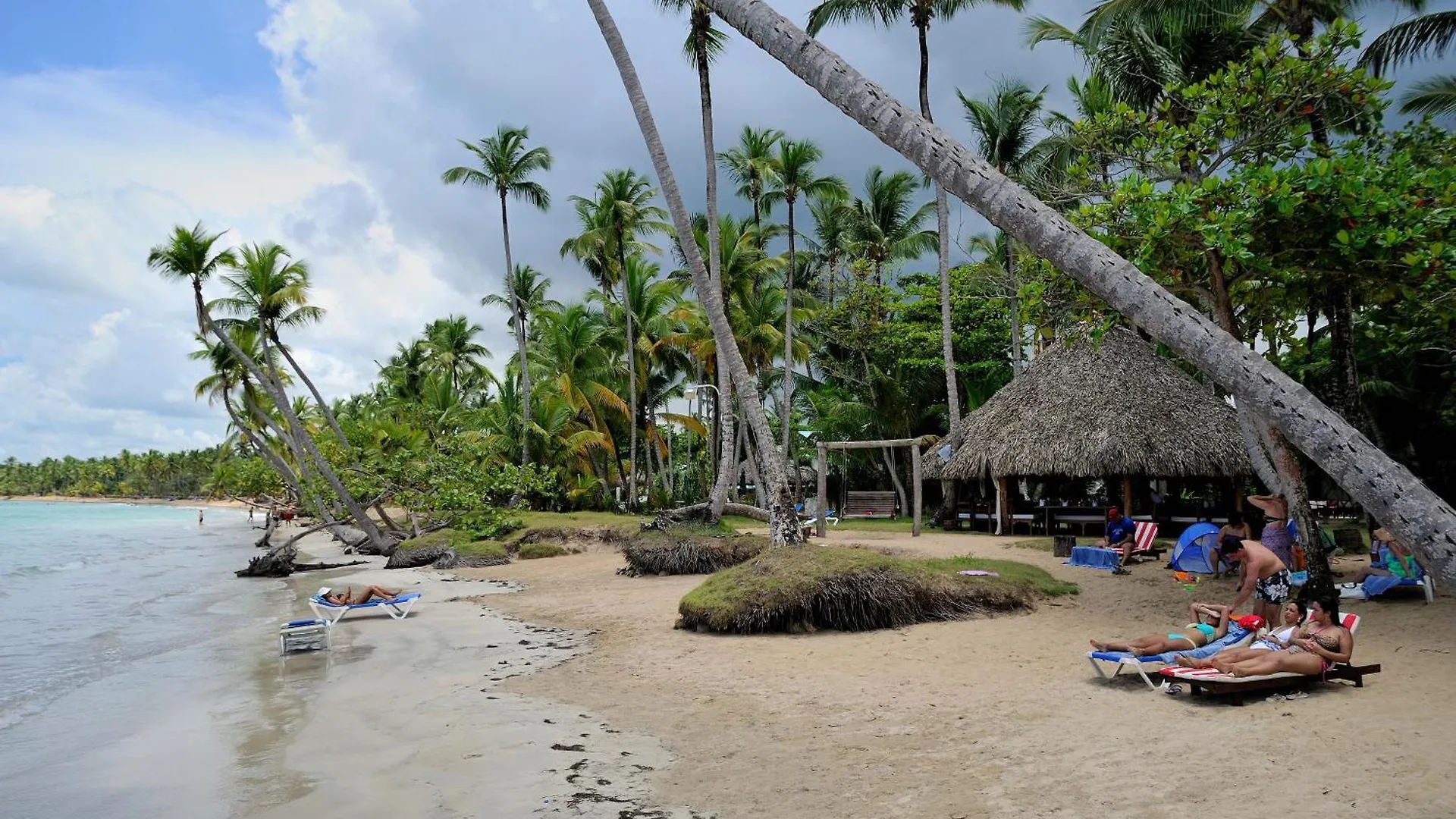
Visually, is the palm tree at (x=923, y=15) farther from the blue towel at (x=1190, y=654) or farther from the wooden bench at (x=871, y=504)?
the blue towel at (x=1190, y=654)

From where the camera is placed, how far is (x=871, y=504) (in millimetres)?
28328

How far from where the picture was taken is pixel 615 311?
3556 centimetres

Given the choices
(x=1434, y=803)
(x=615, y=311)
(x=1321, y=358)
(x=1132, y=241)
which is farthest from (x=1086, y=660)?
(x=615, y=311)

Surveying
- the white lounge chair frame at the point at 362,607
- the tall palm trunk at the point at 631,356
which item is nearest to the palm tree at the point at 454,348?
the tall palm trunk at the point at 631,356

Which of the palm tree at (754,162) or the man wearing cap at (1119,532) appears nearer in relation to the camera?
the man wearing cap at (1119,532)

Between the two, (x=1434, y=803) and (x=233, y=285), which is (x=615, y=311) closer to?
(x=233, y=285)

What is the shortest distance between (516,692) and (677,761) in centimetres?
266

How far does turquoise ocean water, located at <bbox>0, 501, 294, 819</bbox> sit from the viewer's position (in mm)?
5910

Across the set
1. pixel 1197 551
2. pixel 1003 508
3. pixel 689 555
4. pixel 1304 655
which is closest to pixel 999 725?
pixel 1304 655

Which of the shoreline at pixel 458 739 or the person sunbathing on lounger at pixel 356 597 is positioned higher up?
the person sunbathing on lounger at pixel 356 597

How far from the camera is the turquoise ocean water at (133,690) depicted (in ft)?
19.4

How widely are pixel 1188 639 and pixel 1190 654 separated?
217 mm

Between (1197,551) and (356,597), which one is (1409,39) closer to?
(1197,551)

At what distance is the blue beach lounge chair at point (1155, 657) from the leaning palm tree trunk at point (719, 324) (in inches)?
247
